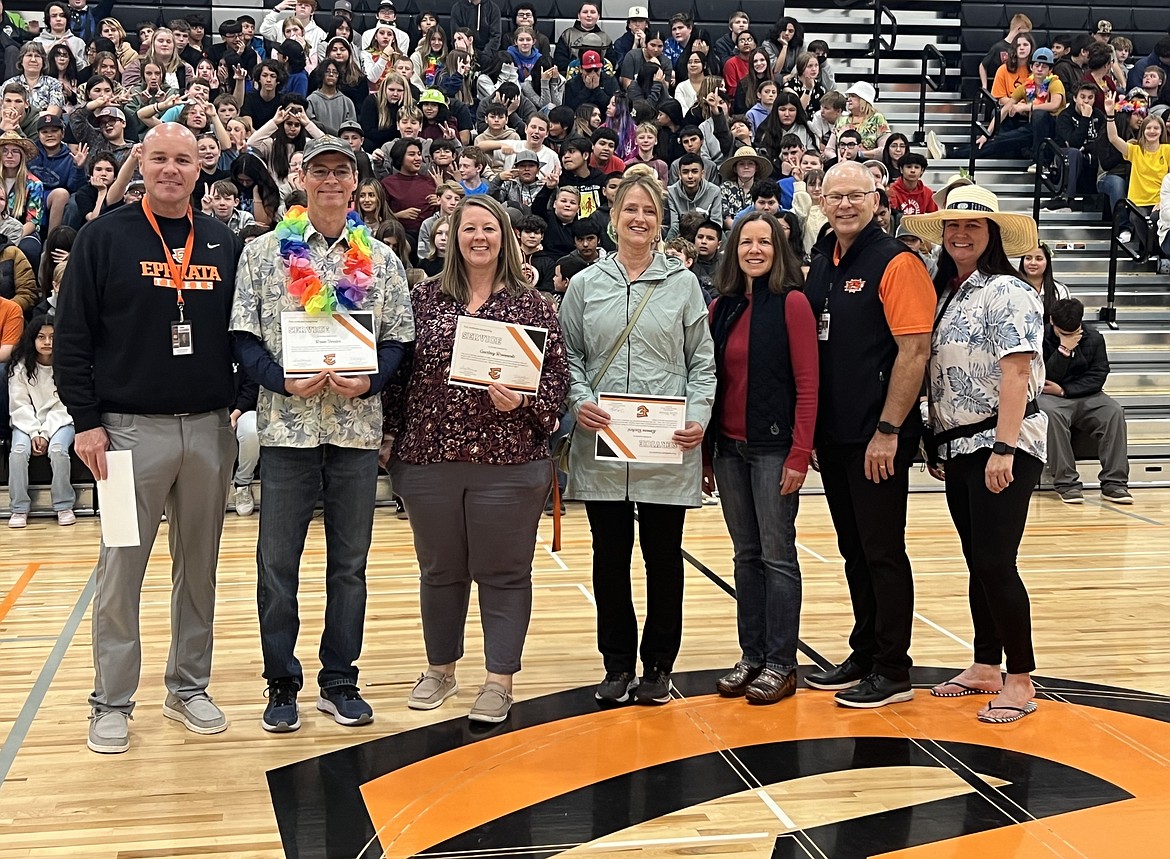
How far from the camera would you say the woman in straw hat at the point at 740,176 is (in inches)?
387

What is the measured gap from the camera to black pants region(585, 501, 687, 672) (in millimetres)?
4180

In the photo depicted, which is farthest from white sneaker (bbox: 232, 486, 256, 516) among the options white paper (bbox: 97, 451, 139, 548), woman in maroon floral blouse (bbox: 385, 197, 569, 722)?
white paper (bbox: 97, 451, 139, 548)

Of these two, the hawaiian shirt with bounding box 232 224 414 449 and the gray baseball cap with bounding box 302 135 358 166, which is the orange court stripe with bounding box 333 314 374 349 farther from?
the gray baseball cap with bounding box 302 135 358 166

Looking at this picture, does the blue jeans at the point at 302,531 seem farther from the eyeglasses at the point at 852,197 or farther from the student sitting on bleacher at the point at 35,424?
the student sitting on bleacher at the point at 35,424

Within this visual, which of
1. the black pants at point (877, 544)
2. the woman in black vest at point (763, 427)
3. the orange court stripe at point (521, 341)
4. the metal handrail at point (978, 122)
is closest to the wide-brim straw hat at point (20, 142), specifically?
the orange court stripe at point (521, 341)

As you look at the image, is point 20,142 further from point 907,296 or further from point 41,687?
point 907,296

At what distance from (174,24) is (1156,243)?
9.01 m

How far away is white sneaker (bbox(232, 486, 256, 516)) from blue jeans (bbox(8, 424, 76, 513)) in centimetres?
92

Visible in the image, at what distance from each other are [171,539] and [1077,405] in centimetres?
608

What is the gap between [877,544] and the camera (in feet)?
13.7

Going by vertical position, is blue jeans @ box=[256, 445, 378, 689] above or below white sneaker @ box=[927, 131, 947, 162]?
below

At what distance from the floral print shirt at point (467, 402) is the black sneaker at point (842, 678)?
4.29 ft

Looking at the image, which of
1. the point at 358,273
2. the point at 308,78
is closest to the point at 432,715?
the point at 358,273

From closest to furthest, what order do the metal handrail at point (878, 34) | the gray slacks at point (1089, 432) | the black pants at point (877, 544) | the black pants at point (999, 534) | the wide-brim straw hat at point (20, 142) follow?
the black pants at point (999, 534)
the black pants at point (877, 544)
the gray slacks at point (1089, 432)
the wide-brim straw hat at point (20, 142)
the metal handrail at point (878, 34)
